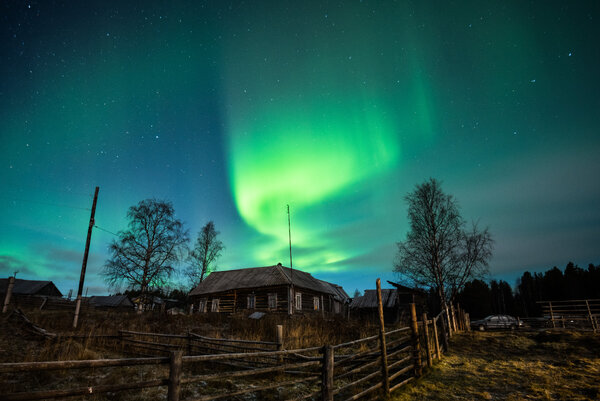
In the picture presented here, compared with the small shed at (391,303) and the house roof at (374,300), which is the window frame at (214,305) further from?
the house roof at (374,300)

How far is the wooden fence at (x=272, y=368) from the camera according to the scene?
10.8 ft

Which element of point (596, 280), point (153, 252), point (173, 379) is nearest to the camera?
point (173, 379)

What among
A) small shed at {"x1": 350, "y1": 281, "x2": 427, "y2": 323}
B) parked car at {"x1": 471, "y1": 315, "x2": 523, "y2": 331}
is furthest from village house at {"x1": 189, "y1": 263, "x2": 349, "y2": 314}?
parked car at {"x1": 471, "y1": 315, "x2": 523, "y2": 331}

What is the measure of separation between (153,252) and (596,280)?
7812cm

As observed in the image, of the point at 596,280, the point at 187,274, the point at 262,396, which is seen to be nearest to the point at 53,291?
the point at 187,274

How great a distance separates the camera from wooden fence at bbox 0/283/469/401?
329cm

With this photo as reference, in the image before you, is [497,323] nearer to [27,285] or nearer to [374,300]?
[374,300]

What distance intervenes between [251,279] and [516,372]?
24.8 meters

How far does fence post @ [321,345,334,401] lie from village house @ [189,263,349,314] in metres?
21.1

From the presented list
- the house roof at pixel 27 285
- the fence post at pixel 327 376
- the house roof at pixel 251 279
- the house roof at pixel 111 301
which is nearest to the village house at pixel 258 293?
the house roof at pixel 251 279

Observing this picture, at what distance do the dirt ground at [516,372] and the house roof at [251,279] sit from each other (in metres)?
16.9

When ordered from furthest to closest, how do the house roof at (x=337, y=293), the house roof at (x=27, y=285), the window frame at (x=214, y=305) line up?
the house roof at (x=27, y=285), the house roof at (x=337, y=293), the window frame at (x=214, y=305)

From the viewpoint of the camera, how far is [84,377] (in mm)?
7867

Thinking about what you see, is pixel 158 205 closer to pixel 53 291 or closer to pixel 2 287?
pixel 2 287
